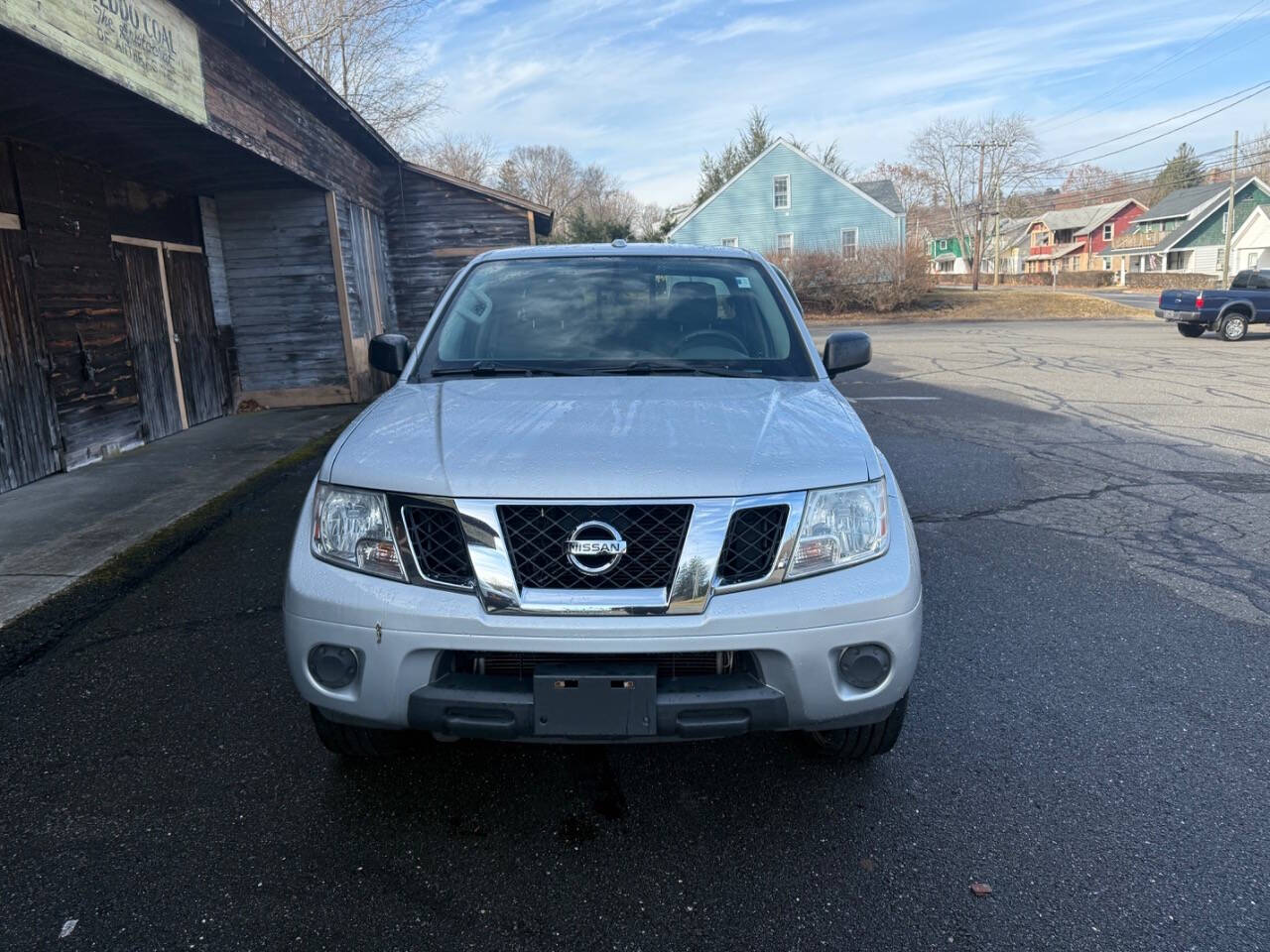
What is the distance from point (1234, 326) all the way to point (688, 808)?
74.3 ft

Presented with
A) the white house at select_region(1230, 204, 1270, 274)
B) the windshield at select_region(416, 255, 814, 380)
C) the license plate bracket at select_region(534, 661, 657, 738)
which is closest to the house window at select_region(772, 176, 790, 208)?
the white house at select_region(1230, 204, 1270, 274)

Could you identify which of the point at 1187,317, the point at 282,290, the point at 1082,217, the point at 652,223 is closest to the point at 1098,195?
the point at 1082,217

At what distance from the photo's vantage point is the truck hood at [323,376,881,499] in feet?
7.39

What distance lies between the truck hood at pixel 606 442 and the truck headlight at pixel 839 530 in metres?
0.05

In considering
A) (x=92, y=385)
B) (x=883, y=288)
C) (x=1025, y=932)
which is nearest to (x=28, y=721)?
(x=1025, y=932)

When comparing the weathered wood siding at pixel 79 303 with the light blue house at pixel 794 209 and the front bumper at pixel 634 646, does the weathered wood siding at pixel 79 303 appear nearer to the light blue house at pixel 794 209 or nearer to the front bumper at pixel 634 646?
the front bumper at pixel 634 646

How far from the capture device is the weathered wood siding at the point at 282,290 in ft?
37.2

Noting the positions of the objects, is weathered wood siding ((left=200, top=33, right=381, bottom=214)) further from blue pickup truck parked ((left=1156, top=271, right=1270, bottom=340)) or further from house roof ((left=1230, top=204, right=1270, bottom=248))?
house roof ((left=1230, top=204, right=1270, bottom=248))

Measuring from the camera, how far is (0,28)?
4.36 m

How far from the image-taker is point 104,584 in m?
4.73

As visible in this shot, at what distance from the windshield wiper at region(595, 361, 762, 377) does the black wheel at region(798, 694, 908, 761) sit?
1.36 meters

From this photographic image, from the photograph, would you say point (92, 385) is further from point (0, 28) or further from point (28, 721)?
point (28, 721)

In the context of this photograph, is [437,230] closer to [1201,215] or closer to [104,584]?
[104,584]

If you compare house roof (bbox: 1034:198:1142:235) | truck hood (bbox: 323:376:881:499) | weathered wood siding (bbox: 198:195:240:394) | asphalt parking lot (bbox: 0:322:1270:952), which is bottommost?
asphalt parking lot (bbox: 0:322:1270:952)
